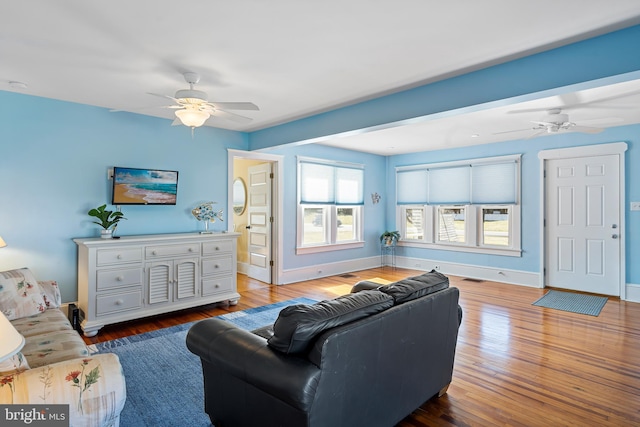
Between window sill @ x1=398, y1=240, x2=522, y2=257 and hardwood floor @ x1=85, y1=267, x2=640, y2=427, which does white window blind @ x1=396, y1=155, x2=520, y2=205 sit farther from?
hardwood floor @ x1=85, y1=267, x2=640, y2=427

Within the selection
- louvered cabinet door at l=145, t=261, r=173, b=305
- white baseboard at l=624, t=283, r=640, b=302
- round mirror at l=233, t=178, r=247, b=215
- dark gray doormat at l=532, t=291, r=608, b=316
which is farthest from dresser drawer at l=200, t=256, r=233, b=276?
white baseboard at l=624, t=283, r=640, b=302

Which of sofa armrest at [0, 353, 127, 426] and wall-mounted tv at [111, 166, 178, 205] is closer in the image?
sofa armrest at [0, 353, 127, 426]

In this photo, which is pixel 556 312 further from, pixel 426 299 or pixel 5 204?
pixel 5 204

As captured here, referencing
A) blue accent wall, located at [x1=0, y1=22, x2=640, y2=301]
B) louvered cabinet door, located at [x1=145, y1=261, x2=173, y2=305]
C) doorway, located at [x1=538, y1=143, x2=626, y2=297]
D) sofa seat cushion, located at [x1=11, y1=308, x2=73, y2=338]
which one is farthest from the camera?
doorway, located at [x1=538, y1=143, x2=626, y2=297]

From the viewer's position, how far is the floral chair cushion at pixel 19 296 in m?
2.65

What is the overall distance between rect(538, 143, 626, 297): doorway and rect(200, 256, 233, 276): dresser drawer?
4.85 m

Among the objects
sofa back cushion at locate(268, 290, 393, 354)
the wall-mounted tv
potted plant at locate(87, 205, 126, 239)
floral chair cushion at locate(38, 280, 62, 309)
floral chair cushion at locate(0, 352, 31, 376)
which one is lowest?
floral chair cushion at locate(38, 280, 62, 309)

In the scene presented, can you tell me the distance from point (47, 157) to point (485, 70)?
4.28 metres

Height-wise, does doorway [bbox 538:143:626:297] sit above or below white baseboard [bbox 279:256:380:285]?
above

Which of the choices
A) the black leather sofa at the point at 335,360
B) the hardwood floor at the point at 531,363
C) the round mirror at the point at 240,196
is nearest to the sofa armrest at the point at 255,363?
the black leather sofa at the point at 335,360

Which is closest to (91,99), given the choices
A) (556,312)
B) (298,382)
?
(298,382)

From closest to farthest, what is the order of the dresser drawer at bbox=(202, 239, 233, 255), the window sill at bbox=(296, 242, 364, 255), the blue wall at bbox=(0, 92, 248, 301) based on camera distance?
1. the blue wall at bbox=(0, 92, 248, 301)
2. the dresser drawer at bbox=(202, 239, 233, 255)
3. the window sill at bbox=(296, 242, 364, 255)

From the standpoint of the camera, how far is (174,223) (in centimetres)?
465

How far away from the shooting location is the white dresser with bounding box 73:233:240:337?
142 inches
